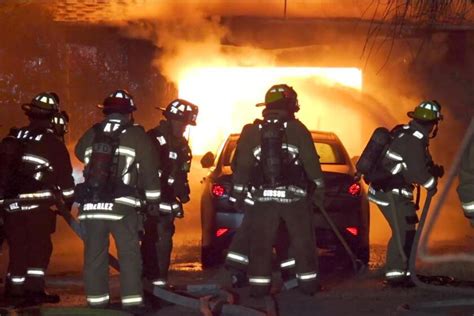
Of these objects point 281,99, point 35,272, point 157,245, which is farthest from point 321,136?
point 35,272

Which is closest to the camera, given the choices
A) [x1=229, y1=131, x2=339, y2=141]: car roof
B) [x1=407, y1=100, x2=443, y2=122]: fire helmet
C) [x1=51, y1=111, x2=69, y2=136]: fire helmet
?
[x1=51, y1=111, x2=69, y2=136]: fire helmet

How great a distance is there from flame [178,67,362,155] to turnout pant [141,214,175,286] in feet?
34.7

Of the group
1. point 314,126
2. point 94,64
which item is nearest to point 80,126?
point 94,64

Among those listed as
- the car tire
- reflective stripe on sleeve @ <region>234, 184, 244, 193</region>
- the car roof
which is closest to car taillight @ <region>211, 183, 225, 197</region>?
the car tire

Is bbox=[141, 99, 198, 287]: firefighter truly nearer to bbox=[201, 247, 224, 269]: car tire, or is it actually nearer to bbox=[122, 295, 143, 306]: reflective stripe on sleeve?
bbox=[122, 295, 143, 306]: reflective stripe on sleeve

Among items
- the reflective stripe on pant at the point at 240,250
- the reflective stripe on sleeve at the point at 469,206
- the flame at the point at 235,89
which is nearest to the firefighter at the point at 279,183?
the reflective stripe on pant at the point at 240,250

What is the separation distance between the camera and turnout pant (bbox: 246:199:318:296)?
29.0 feet

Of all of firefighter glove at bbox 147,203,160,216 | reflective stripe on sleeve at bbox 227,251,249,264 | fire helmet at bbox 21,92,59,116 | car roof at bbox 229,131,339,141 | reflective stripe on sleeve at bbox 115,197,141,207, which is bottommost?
reflective stripe on sleeve at bbox 227,251,249,264

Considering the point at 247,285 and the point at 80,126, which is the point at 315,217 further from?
the point at 80,126

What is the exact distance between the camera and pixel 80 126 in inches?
788

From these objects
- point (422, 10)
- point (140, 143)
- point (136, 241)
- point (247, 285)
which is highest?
point (422, 10)

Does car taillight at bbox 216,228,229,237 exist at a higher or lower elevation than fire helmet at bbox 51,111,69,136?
lower

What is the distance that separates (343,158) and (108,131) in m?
4.07

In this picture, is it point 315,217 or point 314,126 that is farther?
point 314,126
